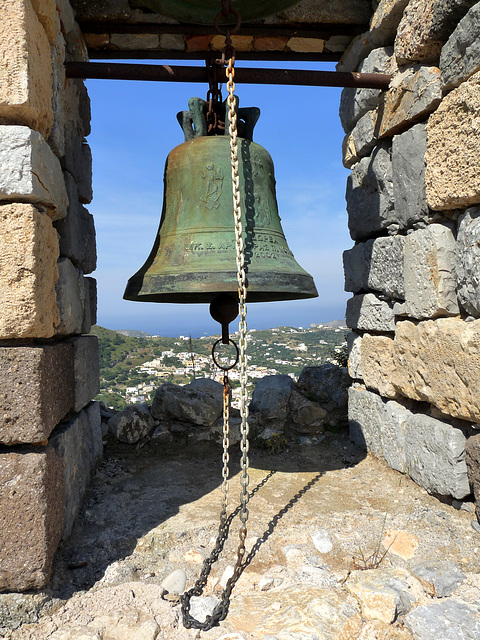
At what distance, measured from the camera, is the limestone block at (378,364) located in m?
3.19

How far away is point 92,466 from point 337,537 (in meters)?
1.54

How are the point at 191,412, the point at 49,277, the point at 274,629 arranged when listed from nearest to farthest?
1. the point at 274,629
2. the point at 49,277
3. the point at 191,412

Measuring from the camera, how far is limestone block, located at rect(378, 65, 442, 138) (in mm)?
2635

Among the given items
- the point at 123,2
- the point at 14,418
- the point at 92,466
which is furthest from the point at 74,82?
the point at 92,466

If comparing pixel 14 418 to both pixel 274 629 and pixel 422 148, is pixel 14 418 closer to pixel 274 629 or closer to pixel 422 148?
pixel 274 629

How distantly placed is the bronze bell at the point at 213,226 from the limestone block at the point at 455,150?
0.78 metres

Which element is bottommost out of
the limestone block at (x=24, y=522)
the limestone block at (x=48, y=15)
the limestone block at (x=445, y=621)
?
the limestone block at (x=445, y=621)

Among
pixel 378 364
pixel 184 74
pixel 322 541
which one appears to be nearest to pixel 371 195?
pixel 378 364

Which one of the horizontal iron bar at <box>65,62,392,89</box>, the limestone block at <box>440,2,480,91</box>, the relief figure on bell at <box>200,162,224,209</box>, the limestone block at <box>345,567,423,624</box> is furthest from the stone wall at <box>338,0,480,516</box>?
the relief figure on bell at <box>200,162,224,209</box>

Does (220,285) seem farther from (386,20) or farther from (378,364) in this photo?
(386,20)

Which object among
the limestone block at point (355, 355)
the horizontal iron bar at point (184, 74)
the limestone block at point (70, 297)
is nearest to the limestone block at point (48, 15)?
the horizontal iron bar at point (184, 74)

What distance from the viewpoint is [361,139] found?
11.4 feet

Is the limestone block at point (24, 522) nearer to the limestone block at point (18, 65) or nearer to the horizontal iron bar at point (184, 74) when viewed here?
the limestone block at point (18, 65)

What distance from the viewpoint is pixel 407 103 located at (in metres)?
2.82
